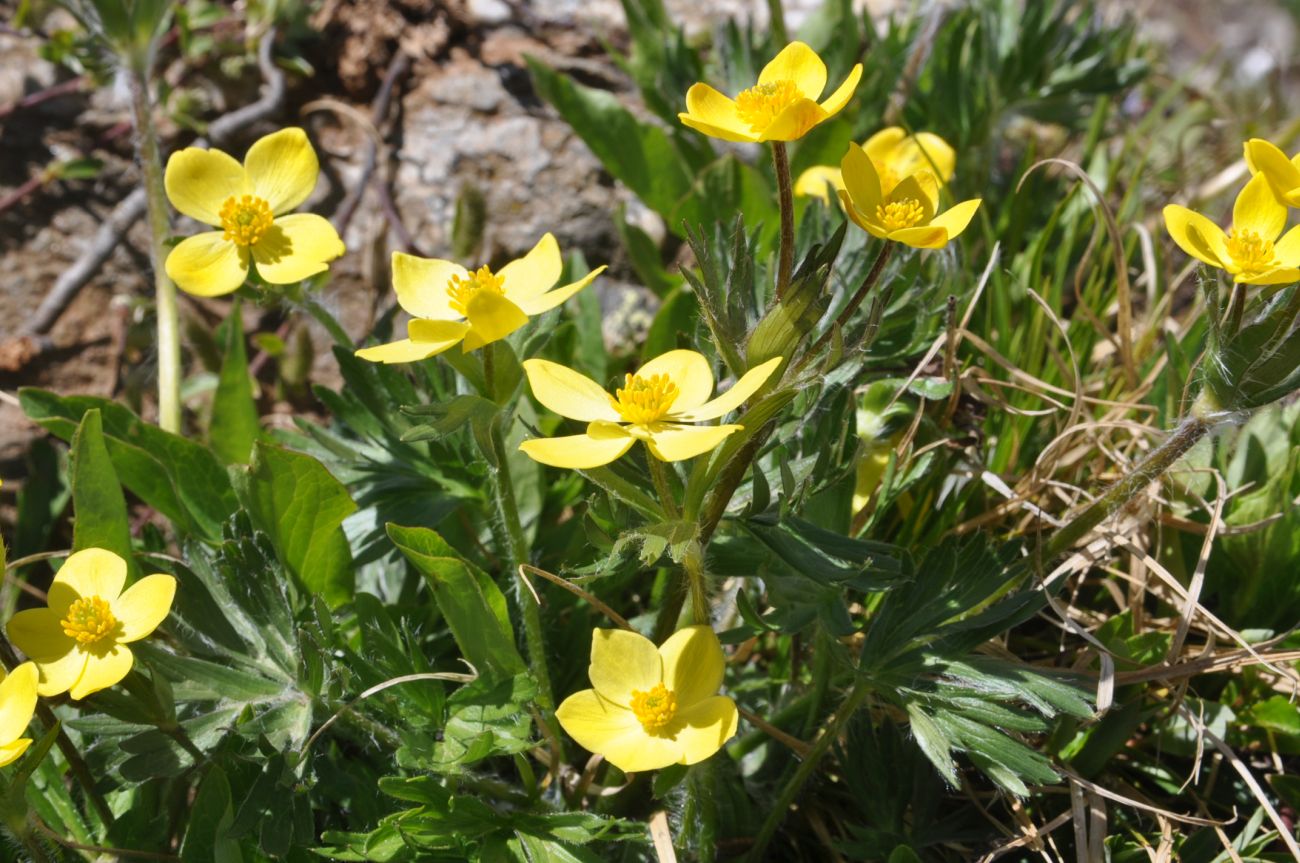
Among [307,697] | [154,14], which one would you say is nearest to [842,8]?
[154,14]

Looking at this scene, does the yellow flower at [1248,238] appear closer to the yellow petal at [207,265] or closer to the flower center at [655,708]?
the flower center at [655,708]

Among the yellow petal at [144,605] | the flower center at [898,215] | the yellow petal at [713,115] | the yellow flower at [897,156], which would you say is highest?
the yellow petal at [713,115]

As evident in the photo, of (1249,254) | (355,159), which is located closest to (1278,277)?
(1249,254)

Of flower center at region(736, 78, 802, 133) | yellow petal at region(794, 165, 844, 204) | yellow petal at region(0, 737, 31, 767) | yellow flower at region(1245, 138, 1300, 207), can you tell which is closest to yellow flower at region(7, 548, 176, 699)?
yellow petal at region(0, 737, 31, 767)

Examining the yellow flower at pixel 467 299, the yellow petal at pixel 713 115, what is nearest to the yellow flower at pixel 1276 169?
the yellow petal at pixel 713 115

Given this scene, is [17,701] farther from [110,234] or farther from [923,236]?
[110,234]

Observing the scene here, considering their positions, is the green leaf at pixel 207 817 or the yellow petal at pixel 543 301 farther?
the green leaf at pixel 207 817

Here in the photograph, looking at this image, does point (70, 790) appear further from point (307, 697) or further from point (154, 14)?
point (154, 14)
